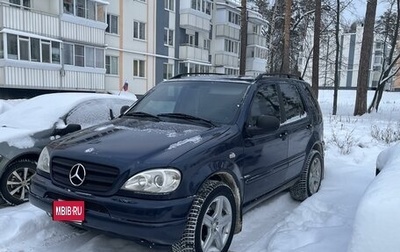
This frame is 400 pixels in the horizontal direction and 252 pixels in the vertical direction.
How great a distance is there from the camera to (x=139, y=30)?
96.4ft

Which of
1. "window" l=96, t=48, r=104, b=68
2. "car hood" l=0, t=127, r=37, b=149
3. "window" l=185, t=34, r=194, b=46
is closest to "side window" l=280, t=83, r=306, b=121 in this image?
"car hood" l=0, t=127, r=37, b=149

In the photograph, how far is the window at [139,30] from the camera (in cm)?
2895

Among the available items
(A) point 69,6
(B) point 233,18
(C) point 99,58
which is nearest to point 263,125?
(A) point 69,6

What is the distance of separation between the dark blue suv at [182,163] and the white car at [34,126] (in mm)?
1357

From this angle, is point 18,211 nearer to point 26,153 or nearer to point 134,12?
point 26,153

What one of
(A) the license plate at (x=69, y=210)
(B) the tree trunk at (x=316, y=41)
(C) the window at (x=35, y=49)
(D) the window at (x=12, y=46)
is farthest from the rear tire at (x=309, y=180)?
(C) the window at (x=35, y=49)

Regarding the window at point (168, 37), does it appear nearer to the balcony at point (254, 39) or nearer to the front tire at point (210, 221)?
the balcony at point (254, 39)

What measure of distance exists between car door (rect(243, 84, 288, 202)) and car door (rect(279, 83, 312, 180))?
0.65ft

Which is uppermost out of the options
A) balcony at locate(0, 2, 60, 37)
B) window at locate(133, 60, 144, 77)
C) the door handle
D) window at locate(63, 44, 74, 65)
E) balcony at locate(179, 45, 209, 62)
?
balcony at locate(0, 2, 60, 37)

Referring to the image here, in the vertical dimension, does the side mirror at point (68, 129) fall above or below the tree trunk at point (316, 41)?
below

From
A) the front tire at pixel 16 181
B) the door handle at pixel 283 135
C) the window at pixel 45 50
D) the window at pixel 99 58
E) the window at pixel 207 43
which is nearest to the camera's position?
the door handle at pixel 283 135

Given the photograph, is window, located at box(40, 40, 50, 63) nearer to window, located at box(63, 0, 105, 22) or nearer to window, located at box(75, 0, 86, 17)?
window, located at box(63, 0, 105, 22)

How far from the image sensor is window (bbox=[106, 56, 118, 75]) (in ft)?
89.0

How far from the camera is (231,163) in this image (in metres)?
3.74
